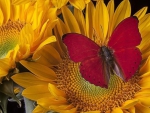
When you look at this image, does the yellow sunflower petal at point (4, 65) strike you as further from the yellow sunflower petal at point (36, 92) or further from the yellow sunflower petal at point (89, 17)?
the yellow sunflower petal at point (89, 17)

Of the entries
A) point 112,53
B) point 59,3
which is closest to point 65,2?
point 59,3

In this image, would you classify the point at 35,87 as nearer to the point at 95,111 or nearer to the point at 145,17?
the point at 95,111

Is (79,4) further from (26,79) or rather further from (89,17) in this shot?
(26,79)

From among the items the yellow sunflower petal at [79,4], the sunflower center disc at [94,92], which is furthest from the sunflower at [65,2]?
the sunflower center disc at [94,92]

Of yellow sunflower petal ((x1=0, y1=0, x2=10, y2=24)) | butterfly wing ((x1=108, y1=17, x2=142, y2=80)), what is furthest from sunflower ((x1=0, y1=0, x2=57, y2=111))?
butterfly wing ((x1=108, y1=17, x2=142, y2=80))

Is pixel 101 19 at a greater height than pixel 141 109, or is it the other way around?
pixel 101 19

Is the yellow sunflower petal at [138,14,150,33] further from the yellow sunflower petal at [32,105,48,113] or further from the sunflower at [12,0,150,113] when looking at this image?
the yellow sunflower petal at [32,105,48,113]
